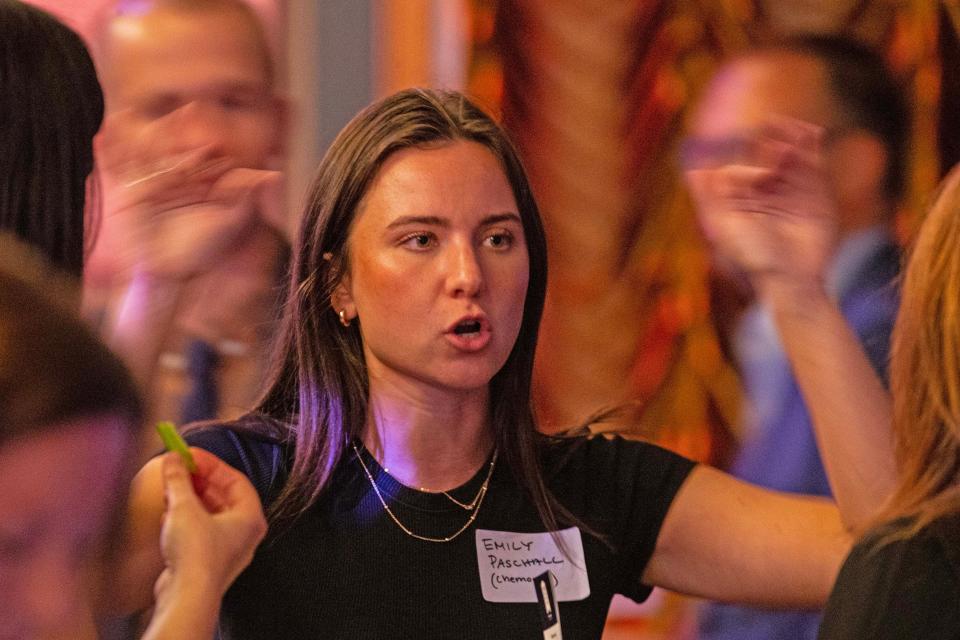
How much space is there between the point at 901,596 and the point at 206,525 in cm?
64

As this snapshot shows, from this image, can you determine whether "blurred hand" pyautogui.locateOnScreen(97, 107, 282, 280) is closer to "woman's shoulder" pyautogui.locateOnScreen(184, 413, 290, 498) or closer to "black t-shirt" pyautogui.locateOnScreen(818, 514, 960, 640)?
"woman's shoulder" pyautogui.locateOnScreen(184, 413, 290, 498)

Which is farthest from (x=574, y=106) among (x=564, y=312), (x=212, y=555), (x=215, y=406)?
(x=212, y=555)

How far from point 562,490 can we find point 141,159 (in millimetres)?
714

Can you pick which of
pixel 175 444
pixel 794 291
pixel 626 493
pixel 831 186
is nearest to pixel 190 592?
pixel 175 444

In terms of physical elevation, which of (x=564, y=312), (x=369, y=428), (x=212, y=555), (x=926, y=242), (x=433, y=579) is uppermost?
(x=926, y=242)

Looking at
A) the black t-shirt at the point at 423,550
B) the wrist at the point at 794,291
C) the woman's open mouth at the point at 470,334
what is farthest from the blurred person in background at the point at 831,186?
the woman's open mouth at the point at 470,334

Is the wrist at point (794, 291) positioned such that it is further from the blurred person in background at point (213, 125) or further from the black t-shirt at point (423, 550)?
the blurred person in background at point (213, 125)

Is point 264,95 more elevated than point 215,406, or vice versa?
point 264,95

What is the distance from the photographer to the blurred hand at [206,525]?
1259mm

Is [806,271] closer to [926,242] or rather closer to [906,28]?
[926,242]

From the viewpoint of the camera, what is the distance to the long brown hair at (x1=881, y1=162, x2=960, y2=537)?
132 centimetres

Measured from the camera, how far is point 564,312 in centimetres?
332

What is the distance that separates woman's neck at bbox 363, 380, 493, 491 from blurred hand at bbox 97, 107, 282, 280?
29 centimetres

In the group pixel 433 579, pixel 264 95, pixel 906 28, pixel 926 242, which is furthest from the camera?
pixel 906 28
